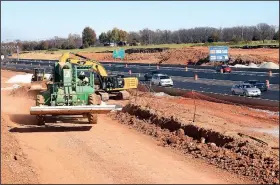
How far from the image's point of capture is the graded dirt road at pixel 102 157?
14.3 metres

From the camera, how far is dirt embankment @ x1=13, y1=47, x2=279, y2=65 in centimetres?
8269

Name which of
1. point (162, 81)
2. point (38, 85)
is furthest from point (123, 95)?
point (162, 81)

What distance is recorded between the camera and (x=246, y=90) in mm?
37969

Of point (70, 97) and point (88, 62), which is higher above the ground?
point (88, 62)

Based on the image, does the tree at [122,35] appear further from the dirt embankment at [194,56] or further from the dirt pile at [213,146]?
the dirt pile at [213,146]

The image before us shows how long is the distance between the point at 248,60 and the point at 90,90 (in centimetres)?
6103

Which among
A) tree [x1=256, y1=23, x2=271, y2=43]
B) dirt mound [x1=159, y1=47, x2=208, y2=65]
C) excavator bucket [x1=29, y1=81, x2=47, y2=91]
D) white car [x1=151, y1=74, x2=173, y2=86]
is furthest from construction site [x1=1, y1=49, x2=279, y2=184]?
tree [x1=256, y1=23, x2=271, y2=43]

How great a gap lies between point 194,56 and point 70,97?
255ft

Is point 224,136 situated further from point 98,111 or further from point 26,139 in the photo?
point 26,139

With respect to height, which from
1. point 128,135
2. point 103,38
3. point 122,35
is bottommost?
point 128,135

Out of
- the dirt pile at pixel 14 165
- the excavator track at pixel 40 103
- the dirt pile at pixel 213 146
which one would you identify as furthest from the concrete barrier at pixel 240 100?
the dirt pile at pixel 14 165

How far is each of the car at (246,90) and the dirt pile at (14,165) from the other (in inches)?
860

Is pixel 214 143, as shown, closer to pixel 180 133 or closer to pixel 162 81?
pixel 180 133

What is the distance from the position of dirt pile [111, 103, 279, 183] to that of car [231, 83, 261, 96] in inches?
530
